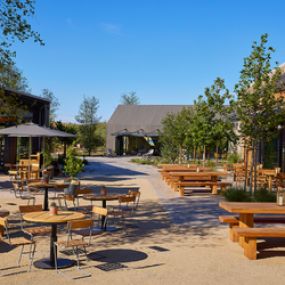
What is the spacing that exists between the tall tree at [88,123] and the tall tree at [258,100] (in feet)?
111

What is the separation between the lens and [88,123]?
49906mm

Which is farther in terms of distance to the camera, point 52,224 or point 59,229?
point 59,229

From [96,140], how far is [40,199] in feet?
115

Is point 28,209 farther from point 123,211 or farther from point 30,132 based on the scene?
point 30,132

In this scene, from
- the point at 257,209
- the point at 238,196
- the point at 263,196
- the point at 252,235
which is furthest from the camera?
the point at 238,196

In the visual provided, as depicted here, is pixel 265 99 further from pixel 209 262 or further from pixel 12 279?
pixel 12 279

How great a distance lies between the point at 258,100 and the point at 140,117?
38001mm

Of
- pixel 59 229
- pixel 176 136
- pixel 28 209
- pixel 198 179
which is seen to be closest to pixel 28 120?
pixel 176 136

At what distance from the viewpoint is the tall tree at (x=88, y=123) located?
47.3 metres

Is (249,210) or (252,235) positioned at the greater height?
(249,210)

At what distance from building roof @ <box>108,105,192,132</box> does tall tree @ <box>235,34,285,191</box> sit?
3475 cm

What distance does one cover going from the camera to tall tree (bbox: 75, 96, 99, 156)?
155ft

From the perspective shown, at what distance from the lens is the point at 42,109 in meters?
25.7

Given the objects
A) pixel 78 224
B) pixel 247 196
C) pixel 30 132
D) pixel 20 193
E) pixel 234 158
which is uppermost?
pixel 30 132
